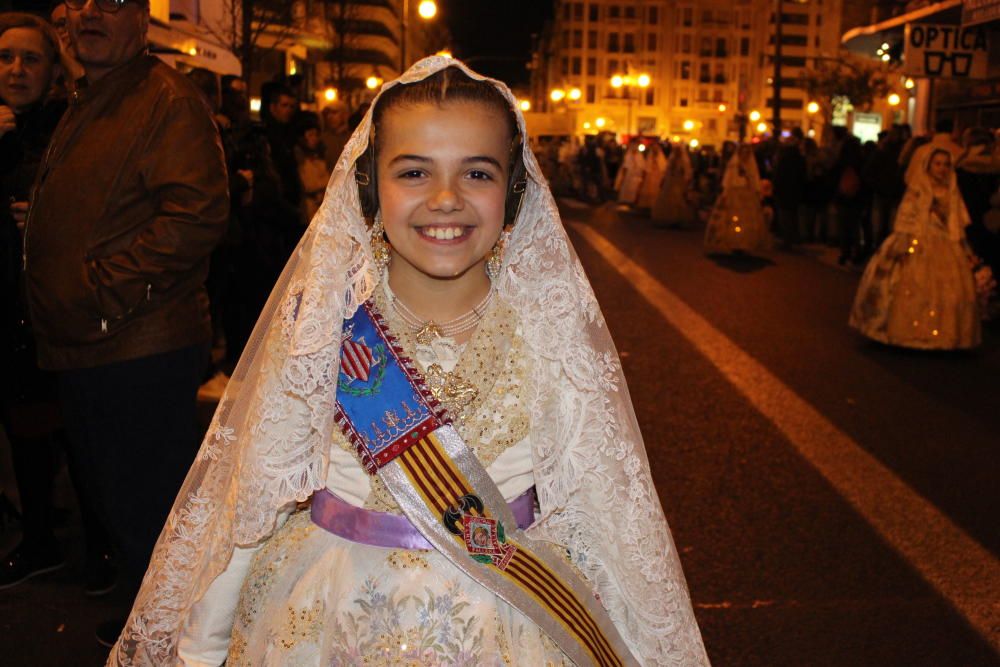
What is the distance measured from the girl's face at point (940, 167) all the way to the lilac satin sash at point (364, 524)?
8.05m

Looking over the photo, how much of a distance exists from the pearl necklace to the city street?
81.1 inches

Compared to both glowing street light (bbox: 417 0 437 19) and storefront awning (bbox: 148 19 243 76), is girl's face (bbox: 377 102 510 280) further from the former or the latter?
glowing street light (bbox: 417 0 437 19)

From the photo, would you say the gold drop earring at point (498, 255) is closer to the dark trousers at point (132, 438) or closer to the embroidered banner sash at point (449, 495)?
the embroidered banner sash at point (449, 495)

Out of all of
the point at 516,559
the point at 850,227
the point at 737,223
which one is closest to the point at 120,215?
the point at 516,559

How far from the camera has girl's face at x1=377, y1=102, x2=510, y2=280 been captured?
2066mm

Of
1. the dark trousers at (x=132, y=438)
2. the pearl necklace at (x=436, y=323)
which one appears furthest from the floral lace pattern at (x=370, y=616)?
the dark trousers at (x=132, y=438)

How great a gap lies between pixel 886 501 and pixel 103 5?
13.9 feet

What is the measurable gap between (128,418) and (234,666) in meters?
1.43

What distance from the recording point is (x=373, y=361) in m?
2.13

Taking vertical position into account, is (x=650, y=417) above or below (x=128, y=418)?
below

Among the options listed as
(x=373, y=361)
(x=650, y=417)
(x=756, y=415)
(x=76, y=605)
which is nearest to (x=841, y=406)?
(x=756, y=415)

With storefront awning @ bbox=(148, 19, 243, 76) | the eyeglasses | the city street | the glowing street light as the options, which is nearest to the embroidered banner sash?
the eyeglasses

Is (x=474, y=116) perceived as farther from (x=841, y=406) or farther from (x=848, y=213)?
(x=848, y=213)

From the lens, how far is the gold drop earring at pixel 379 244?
223 cm
